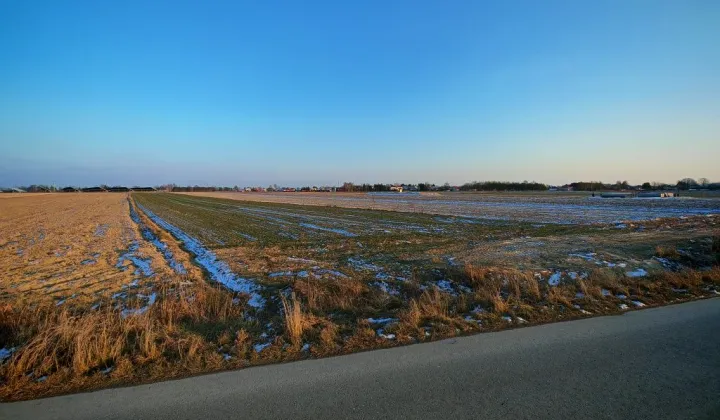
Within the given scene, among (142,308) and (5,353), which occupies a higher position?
(5,353)

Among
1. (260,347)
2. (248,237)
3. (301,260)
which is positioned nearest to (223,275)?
(301,260)

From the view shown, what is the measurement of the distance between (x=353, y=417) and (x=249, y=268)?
925cm

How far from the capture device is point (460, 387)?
168 inches

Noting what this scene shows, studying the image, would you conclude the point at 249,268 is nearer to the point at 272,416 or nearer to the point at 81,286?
the point at 81,286

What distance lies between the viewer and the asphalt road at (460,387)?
12.6ft

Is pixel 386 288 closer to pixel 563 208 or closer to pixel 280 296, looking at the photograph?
pixel 280 296

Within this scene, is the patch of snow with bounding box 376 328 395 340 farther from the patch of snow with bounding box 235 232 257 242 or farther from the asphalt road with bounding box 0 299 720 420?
the patch of snow with bounding box 235 232 257 242

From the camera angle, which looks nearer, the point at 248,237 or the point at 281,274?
the point at 281,274

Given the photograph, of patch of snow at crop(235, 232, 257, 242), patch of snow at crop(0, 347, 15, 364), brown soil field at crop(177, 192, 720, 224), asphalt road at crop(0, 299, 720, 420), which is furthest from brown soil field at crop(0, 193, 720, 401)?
brown soil field at crop(177, 192, 720, 224)

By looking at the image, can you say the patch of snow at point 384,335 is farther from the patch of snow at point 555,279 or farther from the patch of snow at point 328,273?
the patch of snow at point 555,279

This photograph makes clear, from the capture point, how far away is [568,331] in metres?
6.03

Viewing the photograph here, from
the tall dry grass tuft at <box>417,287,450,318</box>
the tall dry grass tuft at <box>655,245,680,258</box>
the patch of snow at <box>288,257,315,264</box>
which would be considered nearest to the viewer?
the tall dry grass tuft at <box>417,287,450,318</box>

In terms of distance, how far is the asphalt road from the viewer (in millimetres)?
3834

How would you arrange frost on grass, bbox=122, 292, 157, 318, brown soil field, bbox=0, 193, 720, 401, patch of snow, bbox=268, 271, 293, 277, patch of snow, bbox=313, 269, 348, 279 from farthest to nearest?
patch of snow, bbox=268, 271, 293, 277
patch of snow, bbox=313, 269, 348, 279
frost on grass, bbox=122, 292, 157, 318
brown soil field, bbox=0, 193, 720, 401
